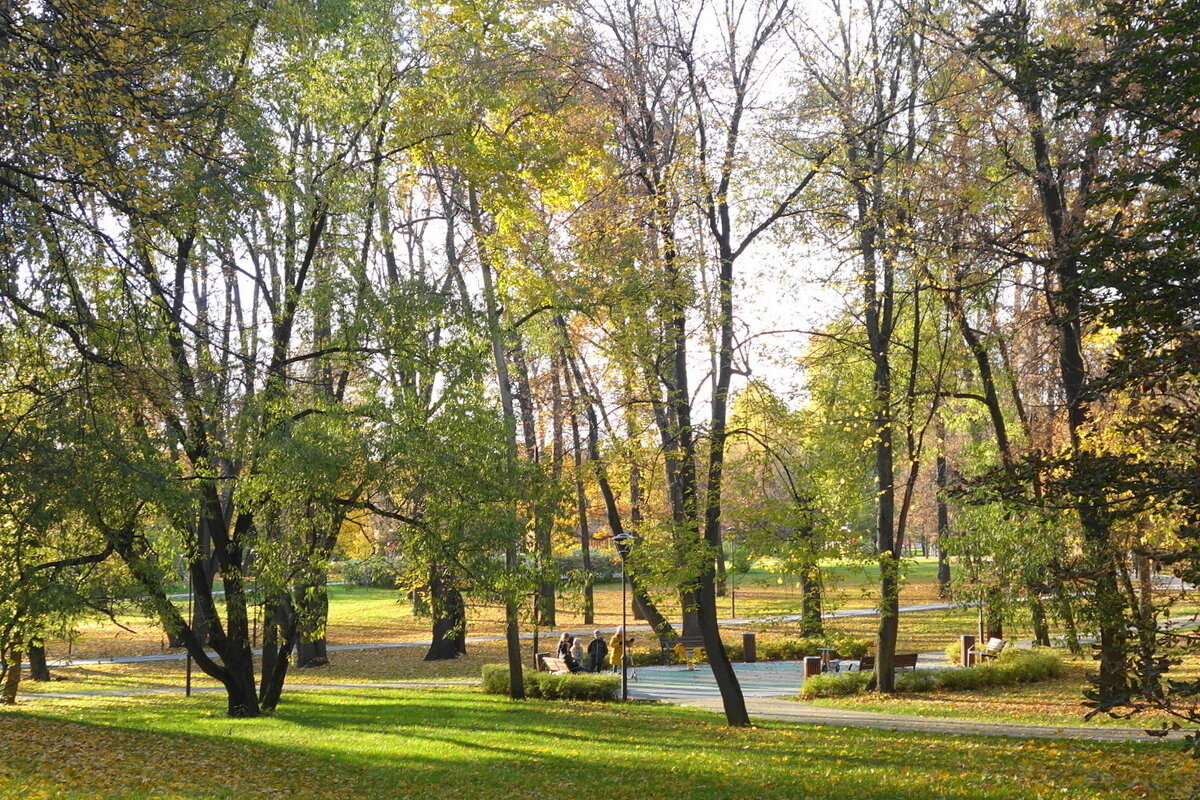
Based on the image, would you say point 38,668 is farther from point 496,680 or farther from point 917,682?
point 917,682

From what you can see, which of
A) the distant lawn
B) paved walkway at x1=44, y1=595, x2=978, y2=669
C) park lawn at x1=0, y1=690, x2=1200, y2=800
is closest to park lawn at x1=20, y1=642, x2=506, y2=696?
paved walkway at x1=44, y1=595, x2=978, y2=669

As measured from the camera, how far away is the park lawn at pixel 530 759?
9.54 m

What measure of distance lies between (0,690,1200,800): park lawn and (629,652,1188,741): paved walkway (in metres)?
1.06

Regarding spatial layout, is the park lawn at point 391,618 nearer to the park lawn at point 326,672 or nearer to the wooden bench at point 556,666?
the park lawn at point 326,672

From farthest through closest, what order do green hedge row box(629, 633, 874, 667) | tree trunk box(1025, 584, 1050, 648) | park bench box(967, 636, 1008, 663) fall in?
green hedge row box(629, 633, 874, 667), park bench box(967, 636, 1008, 663), tree trunk box(1025, 584, 1050, 648)

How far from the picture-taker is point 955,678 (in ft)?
65.0

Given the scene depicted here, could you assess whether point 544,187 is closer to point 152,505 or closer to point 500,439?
point 500,439

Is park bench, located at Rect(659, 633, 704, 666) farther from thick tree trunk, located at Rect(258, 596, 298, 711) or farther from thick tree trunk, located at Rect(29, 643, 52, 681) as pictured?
thick tree trunk, located at Rect(29, 643, 52, 681)

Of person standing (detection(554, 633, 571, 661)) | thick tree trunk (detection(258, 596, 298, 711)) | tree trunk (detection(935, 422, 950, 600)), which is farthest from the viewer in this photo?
person standing (detection(554, 633, 571, 661))

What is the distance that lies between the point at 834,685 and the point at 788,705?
202 cm

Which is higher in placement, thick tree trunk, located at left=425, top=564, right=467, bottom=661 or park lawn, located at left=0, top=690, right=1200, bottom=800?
thick tree trunk, located at left=425, top=564, right=467, bottom=661

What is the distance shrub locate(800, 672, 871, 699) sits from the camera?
787 inches

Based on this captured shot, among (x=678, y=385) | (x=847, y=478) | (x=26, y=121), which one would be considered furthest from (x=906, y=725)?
(x=26, y=121)

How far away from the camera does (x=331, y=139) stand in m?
18.3
